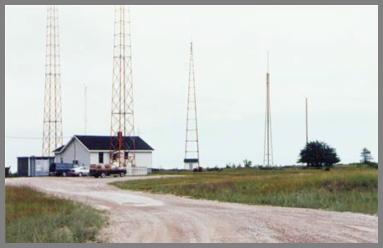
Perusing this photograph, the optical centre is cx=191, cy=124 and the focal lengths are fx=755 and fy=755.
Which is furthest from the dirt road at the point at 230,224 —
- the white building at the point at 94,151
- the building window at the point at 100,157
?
the building window at the point at 100,157

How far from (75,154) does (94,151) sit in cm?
328

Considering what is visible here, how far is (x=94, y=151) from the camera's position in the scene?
7425cm

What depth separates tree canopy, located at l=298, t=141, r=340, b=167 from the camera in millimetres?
72562

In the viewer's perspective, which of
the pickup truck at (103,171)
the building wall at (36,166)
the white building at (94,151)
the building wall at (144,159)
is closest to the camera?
the pickup truck at (103,171)

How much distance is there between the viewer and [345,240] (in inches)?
661

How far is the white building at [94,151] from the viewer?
244ft

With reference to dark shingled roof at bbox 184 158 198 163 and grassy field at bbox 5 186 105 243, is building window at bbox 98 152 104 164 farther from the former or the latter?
grassy field at bbox 5 186 105 243

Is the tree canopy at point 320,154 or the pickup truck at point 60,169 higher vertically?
the tree canopy at point 320,154

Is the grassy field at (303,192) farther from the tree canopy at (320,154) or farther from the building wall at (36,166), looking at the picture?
the tree canopy at (320,154)

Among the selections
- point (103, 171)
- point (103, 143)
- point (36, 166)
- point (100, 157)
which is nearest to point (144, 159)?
point (103, 143)

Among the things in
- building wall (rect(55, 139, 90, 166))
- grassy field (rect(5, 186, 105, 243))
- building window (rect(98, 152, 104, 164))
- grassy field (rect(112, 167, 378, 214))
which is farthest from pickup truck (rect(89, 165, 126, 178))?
grassy field (rect(5, 186, 105, 243))

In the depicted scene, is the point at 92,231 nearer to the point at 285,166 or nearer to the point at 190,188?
the point at 190,188

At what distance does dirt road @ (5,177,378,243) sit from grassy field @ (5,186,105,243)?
1.77 ft

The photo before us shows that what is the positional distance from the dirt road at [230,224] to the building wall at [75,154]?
47.1 m
